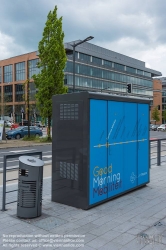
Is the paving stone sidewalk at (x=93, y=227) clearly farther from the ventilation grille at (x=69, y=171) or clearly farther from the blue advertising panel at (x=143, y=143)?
the blue advertising panel at (x=143, y=143)

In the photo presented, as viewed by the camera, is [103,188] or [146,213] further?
[103,188]

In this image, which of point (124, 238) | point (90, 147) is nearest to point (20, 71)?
point (90, 147)

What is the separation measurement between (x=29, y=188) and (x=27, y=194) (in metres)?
0.12

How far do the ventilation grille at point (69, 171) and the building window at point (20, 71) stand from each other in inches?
2955

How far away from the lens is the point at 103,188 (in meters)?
5.68

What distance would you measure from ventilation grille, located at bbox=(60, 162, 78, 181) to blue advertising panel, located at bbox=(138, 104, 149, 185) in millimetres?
2165

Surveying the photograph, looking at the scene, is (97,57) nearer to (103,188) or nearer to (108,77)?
(108,77)

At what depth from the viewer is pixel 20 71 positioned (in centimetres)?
7844

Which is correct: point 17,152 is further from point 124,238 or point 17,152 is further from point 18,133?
point 124,238

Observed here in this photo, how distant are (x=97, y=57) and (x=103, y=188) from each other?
2871 inches

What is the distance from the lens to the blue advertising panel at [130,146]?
634cm

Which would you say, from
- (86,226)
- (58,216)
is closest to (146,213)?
(86,226)

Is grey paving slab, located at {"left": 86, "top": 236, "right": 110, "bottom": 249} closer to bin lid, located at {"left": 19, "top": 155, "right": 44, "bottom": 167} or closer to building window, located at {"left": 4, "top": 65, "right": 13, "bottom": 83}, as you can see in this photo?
bin lid, located at {"left": 19, "top": 155, "right": 44, "bottom": 167}

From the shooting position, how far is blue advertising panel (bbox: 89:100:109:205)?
17.4ft
